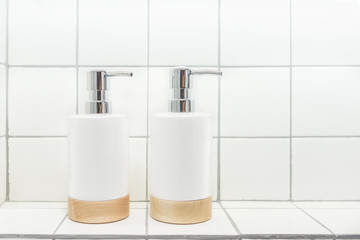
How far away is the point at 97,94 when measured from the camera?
55 cm

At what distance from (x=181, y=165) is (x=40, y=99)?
318 millimetres

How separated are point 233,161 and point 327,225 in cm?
20

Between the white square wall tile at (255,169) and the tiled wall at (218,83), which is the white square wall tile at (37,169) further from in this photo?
the white square wall tile at (255,169)

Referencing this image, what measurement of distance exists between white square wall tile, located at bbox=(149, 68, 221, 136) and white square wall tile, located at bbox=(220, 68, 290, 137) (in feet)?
0.06

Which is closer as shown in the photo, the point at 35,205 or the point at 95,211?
the point at 95,211

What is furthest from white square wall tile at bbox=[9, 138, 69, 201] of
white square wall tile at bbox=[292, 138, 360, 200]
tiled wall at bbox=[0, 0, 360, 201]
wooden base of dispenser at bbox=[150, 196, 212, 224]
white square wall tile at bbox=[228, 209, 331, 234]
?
white square wall tile at bbox=[292, 138, 360, 200]

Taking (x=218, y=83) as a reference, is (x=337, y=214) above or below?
below

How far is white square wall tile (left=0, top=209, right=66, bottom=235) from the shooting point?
501 mm

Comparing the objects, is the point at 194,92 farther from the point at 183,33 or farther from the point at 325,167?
the point at 325,167

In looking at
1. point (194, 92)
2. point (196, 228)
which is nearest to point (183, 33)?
point (194, 92)

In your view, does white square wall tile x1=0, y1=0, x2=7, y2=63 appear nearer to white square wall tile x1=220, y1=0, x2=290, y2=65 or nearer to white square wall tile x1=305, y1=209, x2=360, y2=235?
white square wall tile x1=220, y1=0, x2=290, y2=65

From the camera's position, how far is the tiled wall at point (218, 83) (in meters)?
0.65

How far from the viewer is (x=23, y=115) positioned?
0.64 metres

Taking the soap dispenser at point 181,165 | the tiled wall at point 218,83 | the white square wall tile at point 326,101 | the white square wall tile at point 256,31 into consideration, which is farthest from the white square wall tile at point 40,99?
the white square wall tile at point 326,101
